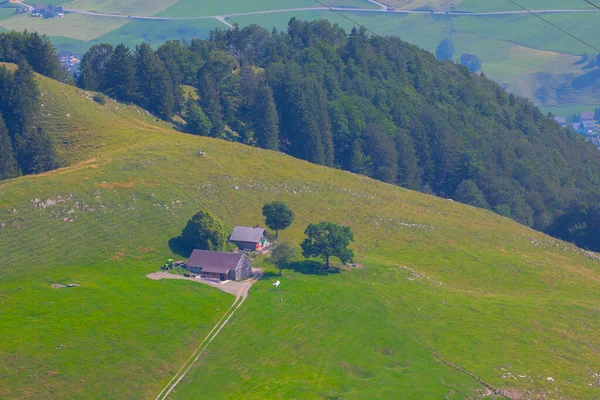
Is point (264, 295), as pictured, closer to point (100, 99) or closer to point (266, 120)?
point (100, 99)

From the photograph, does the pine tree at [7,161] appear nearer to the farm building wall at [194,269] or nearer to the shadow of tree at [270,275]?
the farm building wall at [194,269]

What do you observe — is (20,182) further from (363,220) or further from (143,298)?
→ (363,220)

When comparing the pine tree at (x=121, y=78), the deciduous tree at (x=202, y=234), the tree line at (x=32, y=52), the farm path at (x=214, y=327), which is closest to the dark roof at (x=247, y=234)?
the deciduous tree at (x=202, y=234)

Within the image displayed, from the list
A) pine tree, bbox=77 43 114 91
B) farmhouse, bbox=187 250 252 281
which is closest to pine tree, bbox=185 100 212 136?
pine tree, bbox=77 43 114 91

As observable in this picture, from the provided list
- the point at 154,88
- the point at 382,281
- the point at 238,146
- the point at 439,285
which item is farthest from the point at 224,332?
the point at 154,88

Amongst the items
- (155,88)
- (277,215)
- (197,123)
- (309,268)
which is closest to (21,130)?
(155,88)
